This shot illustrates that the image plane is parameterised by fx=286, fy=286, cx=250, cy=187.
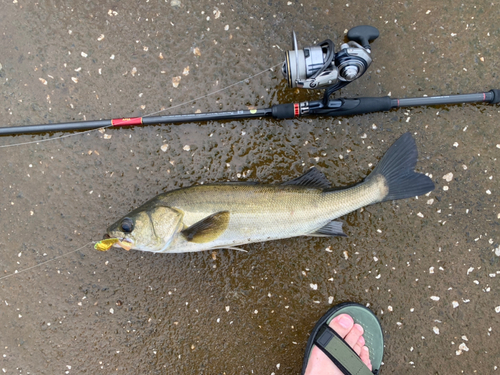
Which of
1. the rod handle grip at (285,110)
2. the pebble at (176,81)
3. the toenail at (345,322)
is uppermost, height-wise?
the pebble at (176,81)

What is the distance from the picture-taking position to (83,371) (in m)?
2.60

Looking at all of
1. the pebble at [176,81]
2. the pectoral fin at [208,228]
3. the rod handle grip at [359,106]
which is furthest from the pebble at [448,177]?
the pebble at [176,81]

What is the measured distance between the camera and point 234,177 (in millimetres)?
2494

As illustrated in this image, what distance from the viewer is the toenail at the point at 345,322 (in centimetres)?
246

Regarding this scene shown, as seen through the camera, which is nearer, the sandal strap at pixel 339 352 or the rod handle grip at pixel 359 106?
the rod handle grip at pixel 359 106

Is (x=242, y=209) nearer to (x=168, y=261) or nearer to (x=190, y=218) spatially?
(x=190, y=218)

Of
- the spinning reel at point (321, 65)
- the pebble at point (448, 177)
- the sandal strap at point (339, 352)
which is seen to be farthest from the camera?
the pebble at point (448, 177)

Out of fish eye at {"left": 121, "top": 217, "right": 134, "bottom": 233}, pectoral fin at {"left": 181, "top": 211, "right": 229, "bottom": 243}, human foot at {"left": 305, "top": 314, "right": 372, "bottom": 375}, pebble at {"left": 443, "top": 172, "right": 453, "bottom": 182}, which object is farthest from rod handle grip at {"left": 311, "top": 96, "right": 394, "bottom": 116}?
human foot at {"left": 305, "top": 314, "right": 372, "bottom": 375}

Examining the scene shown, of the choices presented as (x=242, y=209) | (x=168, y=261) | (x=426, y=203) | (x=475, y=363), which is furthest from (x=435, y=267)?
(x=168, y=261)

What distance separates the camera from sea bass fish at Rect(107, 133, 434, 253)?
2.08 meters

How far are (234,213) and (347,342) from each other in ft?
5.07

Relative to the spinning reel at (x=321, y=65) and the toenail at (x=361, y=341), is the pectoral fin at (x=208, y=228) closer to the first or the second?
the spinning reel at (x=321, y=65)

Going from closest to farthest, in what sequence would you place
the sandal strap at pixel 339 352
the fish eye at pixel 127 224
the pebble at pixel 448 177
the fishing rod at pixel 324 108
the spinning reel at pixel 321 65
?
the spinning reel at pixel 321 65 → the fish eye at pixel 127 224 → the fishing rod at pixel 324 108 → the sandal strap at pixel 339 352 → the pebble at pixel 448 177

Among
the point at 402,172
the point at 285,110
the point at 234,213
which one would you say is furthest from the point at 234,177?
the point at 402,172
